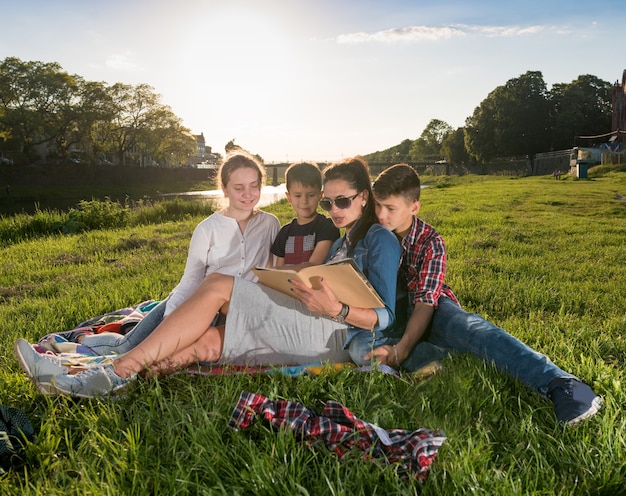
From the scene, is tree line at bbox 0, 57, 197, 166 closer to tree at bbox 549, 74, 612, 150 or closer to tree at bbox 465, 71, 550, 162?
tree at bbox 465, 71, 550, 162

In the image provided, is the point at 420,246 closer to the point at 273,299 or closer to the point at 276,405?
the point at 273,299

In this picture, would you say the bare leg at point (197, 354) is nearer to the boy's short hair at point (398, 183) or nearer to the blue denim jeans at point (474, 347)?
the blue denim jeans at point (474, 347)

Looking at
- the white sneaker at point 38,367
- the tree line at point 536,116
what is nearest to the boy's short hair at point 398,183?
the white sneaker at point 38,367

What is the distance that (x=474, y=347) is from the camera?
10.0 ft

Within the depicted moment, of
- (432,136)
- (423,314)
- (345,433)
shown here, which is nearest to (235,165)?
(423,314)

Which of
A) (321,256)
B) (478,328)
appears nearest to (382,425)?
(478,328)

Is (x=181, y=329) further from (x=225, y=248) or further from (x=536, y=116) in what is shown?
(x=536, y=116)

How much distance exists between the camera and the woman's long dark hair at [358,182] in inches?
129

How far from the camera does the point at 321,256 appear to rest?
12.2 ft

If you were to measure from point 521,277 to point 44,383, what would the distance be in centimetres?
484

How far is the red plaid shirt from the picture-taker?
325 cm

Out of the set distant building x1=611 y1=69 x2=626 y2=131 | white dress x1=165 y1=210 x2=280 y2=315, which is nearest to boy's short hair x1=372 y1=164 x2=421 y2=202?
white dress x1=165 y1=210 x2=280 y2=315

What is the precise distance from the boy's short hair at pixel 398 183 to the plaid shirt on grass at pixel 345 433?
1.42m

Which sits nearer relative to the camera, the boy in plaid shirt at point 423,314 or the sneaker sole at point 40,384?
the sneaker sole at point 40,384
